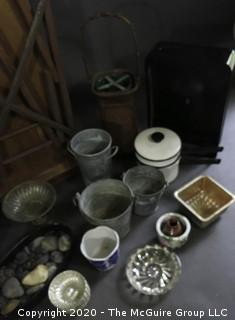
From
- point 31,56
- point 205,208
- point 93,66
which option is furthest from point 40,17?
point 205,208

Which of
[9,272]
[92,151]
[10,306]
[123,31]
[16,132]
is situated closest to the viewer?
[10,306]

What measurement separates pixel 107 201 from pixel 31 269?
0.40 meters

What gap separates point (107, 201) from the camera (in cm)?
137

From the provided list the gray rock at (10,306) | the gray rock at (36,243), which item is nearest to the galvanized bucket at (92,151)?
the gray rock at (36,243)

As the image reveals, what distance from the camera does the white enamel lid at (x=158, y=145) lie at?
4.36 ft

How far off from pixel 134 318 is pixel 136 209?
428mm

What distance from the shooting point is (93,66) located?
179 centimetres

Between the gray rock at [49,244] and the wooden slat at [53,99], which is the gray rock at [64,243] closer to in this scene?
the gray rock at [49,244]

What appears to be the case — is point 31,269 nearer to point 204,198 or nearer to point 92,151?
point 92,151

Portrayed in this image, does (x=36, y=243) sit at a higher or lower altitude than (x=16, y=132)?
lower

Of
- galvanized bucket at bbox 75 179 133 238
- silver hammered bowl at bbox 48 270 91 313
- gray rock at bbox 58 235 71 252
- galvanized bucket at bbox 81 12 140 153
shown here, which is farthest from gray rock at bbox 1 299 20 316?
galvanized bucket at bbox 81 12 140 153

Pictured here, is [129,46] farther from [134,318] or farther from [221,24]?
[134,318]

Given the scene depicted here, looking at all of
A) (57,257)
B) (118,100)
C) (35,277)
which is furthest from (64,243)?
(118,100)

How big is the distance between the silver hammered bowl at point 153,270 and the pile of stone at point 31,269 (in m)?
0.28
